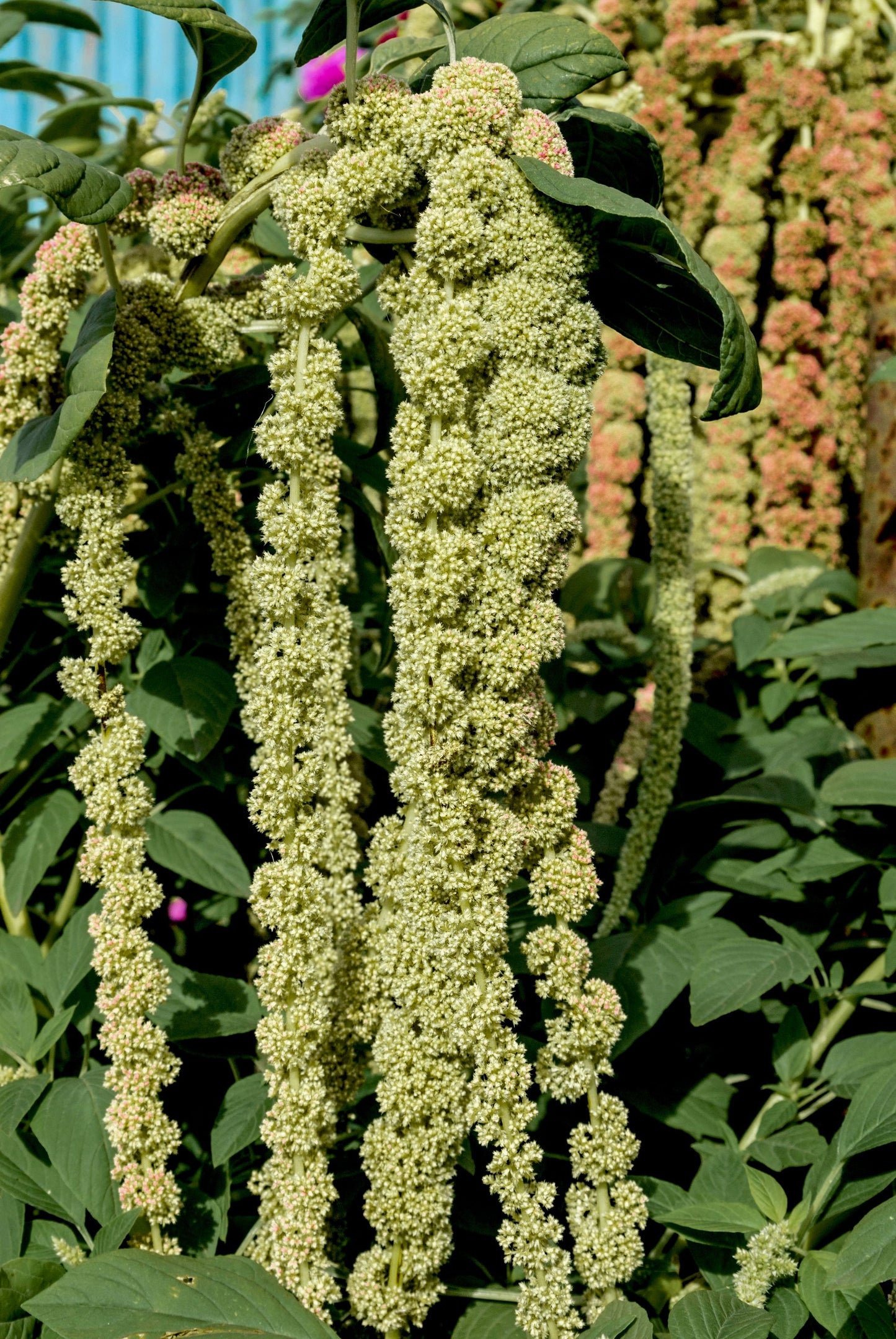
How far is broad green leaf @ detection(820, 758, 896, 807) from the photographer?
5.97 ft

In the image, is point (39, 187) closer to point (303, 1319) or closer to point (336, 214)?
point (336, 214)

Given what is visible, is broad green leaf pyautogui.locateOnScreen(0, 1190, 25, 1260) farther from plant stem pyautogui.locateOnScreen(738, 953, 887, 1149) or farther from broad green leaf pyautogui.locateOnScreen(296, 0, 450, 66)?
broad green leaf pyautogui.locateOnScreen(296, 0, 450, 66)

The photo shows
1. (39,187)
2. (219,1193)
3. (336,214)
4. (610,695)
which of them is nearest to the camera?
(39,187)

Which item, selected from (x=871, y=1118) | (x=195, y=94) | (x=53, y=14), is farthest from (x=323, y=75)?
(x=871, y=1118)

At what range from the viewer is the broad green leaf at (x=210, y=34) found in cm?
122

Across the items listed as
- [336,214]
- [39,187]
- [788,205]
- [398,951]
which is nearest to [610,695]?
[398,951]

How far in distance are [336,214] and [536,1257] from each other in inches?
43.2

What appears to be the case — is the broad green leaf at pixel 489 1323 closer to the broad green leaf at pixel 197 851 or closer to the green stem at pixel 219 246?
the broad green leaf at pixel 197 851

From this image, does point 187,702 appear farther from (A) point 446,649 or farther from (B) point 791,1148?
(B) point 791,1148

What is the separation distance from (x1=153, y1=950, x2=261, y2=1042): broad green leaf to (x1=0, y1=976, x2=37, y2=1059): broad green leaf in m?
0.18

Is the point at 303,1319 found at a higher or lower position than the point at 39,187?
lower

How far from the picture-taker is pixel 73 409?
4.04ft

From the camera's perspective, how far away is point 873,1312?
1.27 metres

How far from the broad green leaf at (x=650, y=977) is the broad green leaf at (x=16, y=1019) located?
79 centimetres
